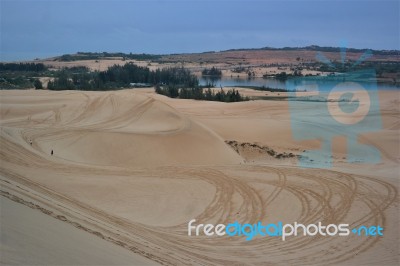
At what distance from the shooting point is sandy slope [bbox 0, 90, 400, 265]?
772 centimetres

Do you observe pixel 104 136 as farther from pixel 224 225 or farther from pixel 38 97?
pixel 38 97

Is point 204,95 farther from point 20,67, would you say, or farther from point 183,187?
point 20,67

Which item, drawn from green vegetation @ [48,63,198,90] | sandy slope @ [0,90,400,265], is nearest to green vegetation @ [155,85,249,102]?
green vegetation @ [48,63,198,90]

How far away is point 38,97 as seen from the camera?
97.1 feet

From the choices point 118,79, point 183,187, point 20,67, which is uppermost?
point 20,67

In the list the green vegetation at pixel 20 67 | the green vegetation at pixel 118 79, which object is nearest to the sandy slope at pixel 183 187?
the green vegetation at pixel 118 79

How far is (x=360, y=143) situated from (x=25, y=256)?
19215 mm

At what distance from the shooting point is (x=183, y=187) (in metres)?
11.8

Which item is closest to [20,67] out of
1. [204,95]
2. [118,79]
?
[118,79]

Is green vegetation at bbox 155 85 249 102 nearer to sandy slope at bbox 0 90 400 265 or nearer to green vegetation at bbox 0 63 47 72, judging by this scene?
sandy slope at bbox 0 90 400 265

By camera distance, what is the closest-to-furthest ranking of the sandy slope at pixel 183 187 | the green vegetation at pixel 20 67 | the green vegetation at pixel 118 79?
the sandy slope at pixel 183 187
the green vegetation at pixel 118 79
the green vegetation at pixel 20 67

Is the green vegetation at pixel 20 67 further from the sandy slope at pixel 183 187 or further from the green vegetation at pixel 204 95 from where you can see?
the sandy slope at pixel 183 187

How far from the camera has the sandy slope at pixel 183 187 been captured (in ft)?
25.3

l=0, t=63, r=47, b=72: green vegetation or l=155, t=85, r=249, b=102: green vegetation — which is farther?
l=0, t=63, r=47, b=72: green vegetation
